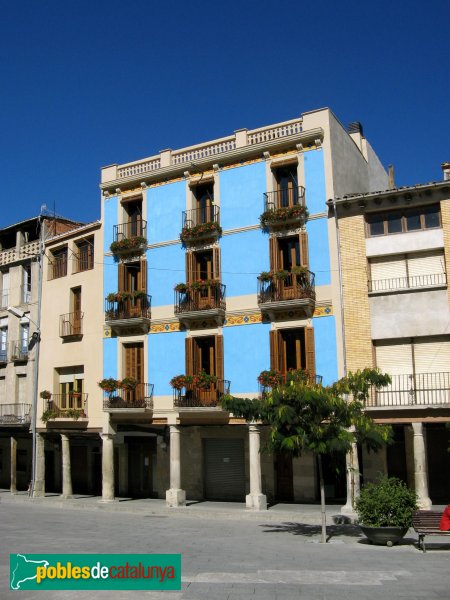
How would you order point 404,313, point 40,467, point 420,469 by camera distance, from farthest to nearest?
1. point 40,467
2. point 404,313
3. point 420,469

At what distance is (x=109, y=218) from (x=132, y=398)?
27.7 ft

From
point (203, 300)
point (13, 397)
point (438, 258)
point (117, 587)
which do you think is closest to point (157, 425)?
point (203, 300)

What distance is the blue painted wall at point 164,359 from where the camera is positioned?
93.7ft

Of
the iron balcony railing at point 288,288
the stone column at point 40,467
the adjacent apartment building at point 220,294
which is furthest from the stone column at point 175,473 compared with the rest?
the stone column at point 40,467

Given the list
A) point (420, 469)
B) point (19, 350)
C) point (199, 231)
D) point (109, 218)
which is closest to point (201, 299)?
point (199, 231)

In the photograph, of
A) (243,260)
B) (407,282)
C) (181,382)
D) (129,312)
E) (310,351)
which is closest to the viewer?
(407,282)

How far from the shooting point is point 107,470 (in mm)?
29844

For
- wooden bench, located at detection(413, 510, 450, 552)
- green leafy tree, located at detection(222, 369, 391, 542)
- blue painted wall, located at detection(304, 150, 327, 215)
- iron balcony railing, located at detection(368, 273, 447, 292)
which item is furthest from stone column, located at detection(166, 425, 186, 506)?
wooden bench, located at detection(413, 510, 450, 552)

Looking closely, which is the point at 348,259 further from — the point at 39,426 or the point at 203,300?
the point at 39,426

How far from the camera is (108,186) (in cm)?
3167

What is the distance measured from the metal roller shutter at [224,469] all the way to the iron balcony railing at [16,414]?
1006cm

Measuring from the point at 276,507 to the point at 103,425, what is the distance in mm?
8840

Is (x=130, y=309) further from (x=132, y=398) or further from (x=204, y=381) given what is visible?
(x=204, y=381)

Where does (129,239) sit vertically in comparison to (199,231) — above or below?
above
